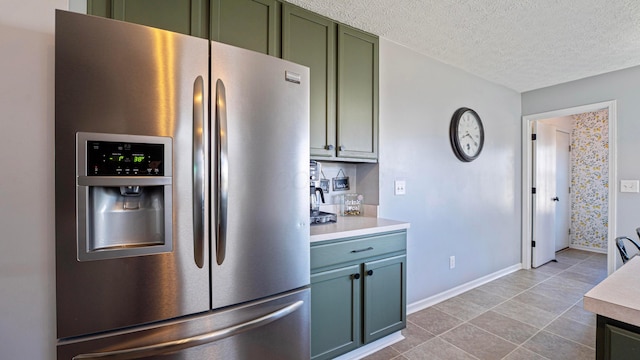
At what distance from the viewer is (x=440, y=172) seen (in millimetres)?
2760

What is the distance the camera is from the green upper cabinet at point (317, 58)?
72.0 inches

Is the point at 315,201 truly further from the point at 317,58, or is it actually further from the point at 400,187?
the point at 317,58

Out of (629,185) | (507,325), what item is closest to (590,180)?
(629,185)

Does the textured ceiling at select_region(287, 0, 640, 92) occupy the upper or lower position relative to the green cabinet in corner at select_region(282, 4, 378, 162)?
upper

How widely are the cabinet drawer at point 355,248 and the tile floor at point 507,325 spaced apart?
0.75m

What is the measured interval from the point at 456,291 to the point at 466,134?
5.45 feet

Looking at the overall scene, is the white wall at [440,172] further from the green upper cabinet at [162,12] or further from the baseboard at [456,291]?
the green upper cabinet at [162,12]

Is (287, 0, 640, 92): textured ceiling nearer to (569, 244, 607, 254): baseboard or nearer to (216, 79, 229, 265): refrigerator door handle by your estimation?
(216, 79, 229, 265): refrigerator door handle

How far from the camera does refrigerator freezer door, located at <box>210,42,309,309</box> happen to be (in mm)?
1123

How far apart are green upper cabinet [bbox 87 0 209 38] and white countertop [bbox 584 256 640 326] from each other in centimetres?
201

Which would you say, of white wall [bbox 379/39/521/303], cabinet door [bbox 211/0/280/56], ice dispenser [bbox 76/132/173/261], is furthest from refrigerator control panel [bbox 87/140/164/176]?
white wall [bbox 379/39/521/303]

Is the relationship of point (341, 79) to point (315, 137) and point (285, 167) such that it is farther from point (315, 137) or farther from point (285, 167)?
point (285, 167)

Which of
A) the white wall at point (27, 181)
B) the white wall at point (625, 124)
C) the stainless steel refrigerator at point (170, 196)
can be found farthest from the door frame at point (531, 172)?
the white wall at point (27, 181)

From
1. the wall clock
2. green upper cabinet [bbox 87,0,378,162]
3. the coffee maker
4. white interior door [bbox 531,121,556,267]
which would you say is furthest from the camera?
white interior door [bbox 531,121,556,267]
